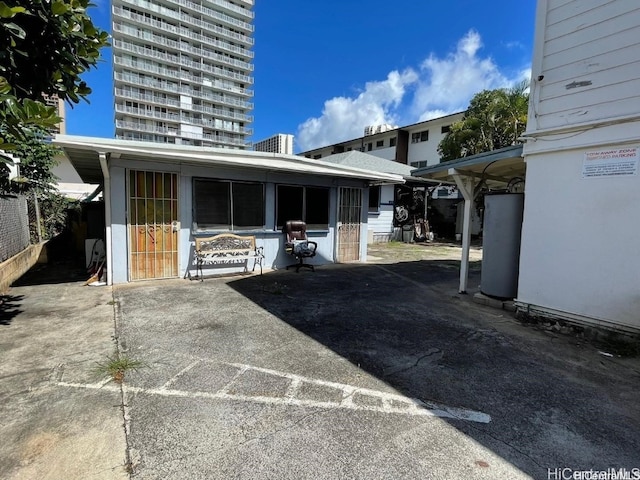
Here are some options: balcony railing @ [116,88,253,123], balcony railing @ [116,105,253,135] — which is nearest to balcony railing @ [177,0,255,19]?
balcony railing @ [116,88,253,123]

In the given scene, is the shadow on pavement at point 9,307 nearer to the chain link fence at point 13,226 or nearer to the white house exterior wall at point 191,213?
the chain link fence at point 13,226

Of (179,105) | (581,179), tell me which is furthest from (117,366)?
(179,105)

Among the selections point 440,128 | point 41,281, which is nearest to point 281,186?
point 41,281

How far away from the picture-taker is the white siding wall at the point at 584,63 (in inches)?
144

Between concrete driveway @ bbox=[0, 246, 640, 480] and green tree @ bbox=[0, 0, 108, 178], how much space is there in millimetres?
2129

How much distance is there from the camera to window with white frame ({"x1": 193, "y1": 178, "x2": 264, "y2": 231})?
7.07 metres

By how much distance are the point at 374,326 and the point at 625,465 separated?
261 centimetres

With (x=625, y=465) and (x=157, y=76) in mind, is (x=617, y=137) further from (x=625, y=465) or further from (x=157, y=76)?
(x=157, y=76)

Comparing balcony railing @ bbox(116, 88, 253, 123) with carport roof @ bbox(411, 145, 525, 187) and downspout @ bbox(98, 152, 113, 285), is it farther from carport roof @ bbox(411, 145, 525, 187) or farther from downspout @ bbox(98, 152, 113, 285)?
carport roof @ bbox(411, 145, 525, 187)

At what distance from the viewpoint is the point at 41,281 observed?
6598 millimetres

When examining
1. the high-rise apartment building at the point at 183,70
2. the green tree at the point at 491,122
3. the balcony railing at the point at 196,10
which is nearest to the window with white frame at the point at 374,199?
the green tree at the point at 491,122

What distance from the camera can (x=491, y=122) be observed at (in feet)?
50.5

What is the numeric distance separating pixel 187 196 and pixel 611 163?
6.86 m

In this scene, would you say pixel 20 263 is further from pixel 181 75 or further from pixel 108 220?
pixel 181 75
